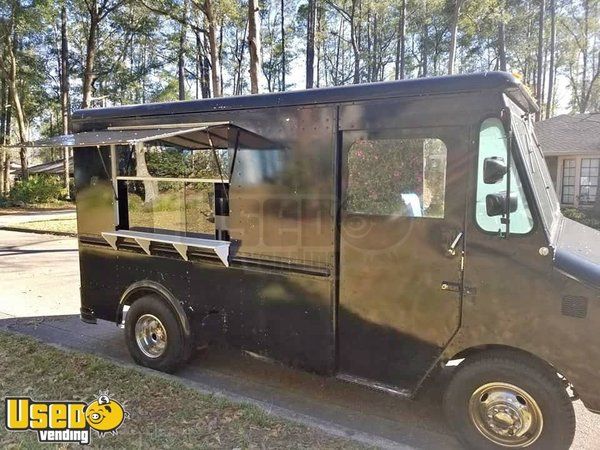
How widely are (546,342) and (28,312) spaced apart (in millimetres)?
6634

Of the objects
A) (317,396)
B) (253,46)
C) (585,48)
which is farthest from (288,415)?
(585,48)

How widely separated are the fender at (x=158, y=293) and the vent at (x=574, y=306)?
10.3 feet

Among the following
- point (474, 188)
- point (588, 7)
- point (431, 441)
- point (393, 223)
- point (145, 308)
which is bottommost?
point (431, 441)

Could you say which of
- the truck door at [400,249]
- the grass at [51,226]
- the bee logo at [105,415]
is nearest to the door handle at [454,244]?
the truck door at [400,249]

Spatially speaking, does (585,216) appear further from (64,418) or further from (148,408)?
(64,418)

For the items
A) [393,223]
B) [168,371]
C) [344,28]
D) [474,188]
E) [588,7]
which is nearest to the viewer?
[474,188]

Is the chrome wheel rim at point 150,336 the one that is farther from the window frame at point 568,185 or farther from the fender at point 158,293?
the window frame at point 568,185

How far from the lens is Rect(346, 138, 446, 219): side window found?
3162mm

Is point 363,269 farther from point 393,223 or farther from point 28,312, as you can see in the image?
point 28,312

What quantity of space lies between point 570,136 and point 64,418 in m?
21.6

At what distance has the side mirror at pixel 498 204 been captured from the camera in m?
2.85

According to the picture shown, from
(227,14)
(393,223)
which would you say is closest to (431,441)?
(393,223)

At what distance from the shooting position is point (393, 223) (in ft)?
10.9

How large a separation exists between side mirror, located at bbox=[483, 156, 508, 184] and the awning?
1700mm
